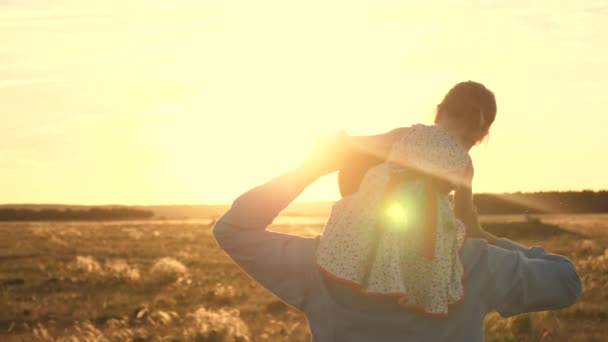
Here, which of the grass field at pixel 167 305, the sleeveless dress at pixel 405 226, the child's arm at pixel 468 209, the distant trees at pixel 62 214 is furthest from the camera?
the distant trees at pixel 62 214

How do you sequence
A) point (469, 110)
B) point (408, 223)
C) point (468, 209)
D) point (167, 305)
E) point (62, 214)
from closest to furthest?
1. point (408, 223)
2. point (469, 110)
3. point (468, 209)
4. point (167, 305)
5. point (62, 214)

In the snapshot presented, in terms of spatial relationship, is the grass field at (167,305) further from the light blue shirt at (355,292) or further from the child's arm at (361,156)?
the child's arm at (361,156)

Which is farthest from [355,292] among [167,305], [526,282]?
[167,305]

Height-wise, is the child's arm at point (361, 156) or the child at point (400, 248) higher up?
the child's arm at point (361, 156)

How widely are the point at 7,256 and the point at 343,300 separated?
31483 mm

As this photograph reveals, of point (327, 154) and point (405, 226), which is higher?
point (327, 154)

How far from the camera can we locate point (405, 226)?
233 centimetres

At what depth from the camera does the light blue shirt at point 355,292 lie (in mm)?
2473

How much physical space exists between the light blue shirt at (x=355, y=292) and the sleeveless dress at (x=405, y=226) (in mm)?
Result: 108

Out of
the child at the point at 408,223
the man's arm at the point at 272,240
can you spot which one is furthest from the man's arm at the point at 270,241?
the child at the point at 408,223

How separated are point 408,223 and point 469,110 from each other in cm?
38

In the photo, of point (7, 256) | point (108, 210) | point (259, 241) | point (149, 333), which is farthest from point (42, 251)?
point (108, 210)

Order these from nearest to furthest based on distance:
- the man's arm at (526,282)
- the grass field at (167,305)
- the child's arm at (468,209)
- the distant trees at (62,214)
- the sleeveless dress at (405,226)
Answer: the sleeveless dress at (405,226) < the child's arm at (468,209) < the man's arm at (526,282) < the grass field at (167,305) < the distant trees at (62,214)

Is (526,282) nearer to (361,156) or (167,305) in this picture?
(361,156)
